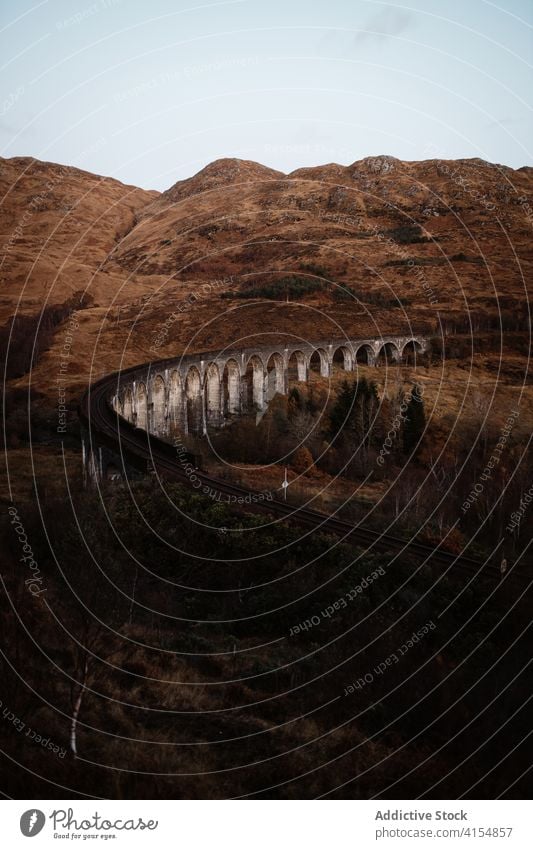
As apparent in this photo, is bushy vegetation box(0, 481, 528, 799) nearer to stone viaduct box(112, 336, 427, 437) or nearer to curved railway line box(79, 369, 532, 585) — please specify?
curved railway line box(79, 369, 532, 585)

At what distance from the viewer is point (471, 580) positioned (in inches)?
683

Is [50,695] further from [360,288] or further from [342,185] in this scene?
[342,185]

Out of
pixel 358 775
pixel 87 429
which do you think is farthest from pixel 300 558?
pixel 87 429

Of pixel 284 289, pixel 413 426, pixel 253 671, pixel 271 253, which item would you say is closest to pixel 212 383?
pixel 413 426

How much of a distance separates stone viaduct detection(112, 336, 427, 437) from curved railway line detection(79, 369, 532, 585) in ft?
19.6

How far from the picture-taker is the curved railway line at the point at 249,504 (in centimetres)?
1917

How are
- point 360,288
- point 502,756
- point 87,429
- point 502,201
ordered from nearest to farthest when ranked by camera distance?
point 502,756 < point 87,429 < point 360,288 < point 502,201

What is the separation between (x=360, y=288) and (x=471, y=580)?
88.1 m
